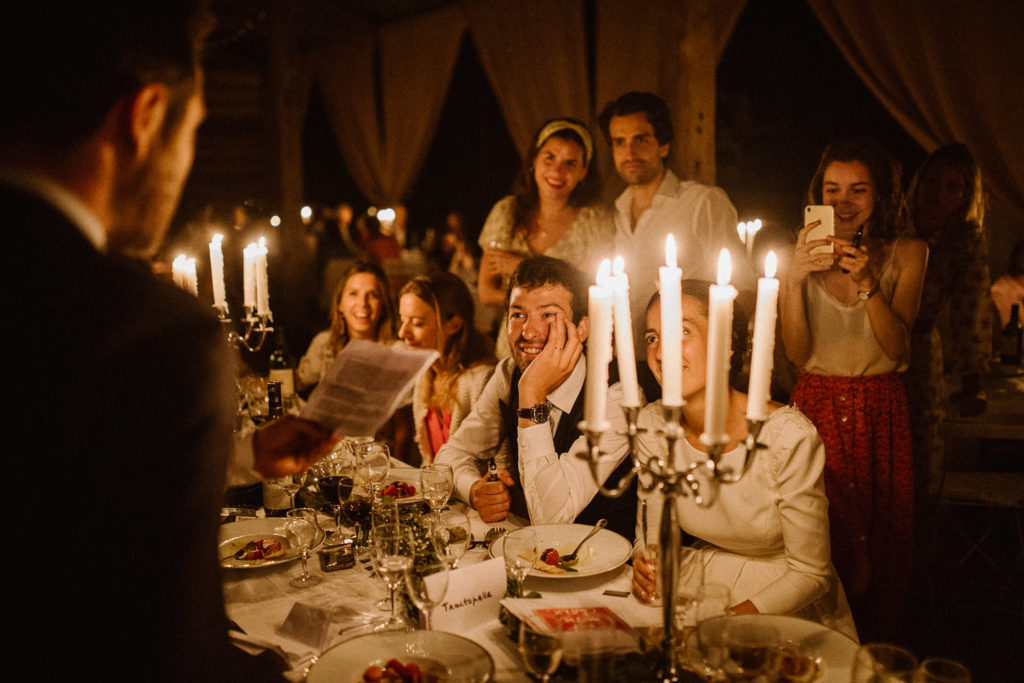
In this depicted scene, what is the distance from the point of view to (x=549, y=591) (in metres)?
1.56

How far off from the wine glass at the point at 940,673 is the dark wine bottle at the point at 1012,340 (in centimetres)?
326

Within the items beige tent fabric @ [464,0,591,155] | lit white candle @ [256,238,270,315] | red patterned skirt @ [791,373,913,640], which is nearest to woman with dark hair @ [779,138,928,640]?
red patterned skirt @ [791,373,913,640]

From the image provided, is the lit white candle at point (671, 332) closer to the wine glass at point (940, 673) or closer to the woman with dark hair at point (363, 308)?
the wine glass at point (940, 673)

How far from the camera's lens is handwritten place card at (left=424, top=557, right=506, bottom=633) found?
138 centimetres

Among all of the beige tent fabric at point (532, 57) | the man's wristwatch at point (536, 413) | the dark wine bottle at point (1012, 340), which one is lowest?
the man's wristwatch at point (536, 413)

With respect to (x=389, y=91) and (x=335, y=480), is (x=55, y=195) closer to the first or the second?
(x=335, y=480)

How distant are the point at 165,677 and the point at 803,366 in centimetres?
246

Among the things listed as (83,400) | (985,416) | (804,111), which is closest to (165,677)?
(83,400)

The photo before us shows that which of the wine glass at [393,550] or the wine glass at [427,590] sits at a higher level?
the wine glass at [393,550]

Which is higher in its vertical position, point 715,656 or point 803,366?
point 803,366

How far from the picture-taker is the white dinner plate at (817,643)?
120cm

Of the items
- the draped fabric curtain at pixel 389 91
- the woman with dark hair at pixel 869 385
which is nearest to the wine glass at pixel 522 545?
the woman with dark hair at pixel 869 385

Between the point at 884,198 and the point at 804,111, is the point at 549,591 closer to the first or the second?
the point at 884,198

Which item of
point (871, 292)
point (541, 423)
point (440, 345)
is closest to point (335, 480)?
point (541, 423)
